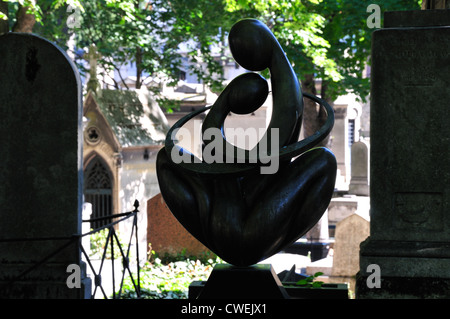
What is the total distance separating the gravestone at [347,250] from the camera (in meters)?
10.5

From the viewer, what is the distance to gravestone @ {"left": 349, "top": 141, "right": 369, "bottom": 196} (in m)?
22.5

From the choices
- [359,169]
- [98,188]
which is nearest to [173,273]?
[98,188]

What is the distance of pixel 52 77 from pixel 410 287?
4.26m

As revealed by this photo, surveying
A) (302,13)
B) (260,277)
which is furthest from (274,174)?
(302,13)

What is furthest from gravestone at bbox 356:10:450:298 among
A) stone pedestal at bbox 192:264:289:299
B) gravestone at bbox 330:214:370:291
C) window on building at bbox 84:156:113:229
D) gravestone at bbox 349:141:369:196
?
gravestone at bbox 349:141:369:196

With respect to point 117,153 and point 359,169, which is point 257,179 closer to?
point 117,153

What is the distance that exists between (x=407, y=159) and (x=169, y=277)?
5.49 metres

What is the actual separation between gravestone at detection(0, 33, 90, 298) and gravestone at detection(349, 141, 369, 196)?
1681cm

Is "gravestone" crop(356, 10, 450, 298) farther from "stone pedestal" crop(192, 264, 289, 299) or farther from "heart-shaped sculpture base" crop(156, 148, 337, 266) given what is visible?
"stone pedestal" crop(192, 264, 289, 299)

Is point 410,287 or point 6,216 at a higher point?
point 6,216

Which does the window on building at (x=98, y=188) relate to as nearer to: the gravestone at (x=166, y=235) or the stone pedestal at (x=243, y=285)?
the gravestone at (x=166, y=235)

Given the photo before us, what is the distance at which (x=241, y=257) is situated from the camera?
5.26m

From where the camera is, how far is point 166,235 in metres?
12.1

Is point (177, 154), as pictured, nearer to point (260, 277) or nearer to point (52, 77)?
point (260, 277)
